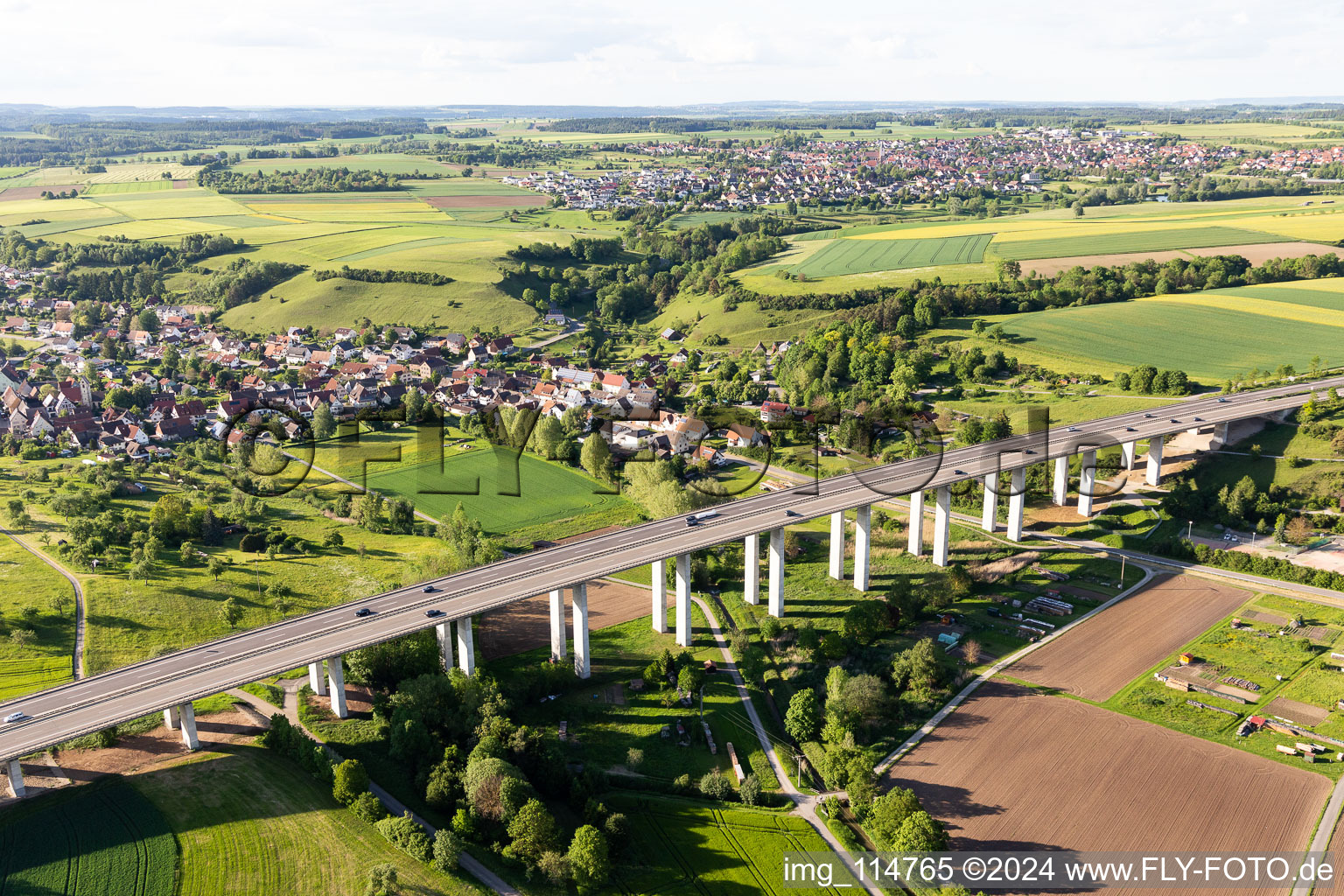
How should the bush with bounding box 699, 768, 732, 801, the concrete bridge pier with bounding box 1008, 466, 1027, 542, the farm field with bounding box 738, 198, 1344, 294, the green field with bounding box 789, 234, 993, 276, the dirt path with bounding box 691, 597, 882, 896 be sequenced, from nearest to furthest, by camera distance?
the dirt path with bounding box 691, 597, 882, 896, the bush with bounding box 699, 768, 732, 801, the concrete bridge pier with bounding box 1008, 466, 1027, 542, the farm field with bounding box 738, 198, 1344, 294, the green field with bounding box 789, 234, 993, 276

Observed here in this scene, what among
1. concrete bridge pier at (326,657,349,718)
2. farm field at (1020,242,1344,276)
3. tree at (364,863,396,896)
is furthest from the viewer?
farm field at (1020,242,1344,276)

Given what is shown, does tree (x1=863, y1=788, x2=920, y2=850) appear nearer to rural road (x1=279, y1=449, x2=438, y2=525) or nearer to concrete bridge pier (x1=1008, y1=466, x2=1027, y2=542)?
concrete bridge pier (x1=1008, y1=466, x2=1027, y2=542)

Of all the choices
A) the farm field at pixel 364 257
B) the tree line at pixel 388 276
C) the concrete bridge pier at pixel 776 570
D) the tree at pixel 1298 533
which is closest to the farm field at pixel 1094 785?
the concrete bridge pier at pixel 776 570

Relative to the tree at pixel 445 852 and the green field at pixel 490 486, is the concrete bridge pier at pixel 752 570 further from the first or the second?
the tree at pixel 445 852

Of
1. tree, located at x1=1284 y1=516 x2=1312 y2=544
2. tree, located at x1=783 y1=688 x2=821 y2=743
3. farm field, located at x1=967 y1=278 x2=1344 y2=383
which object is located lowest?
tree, located at x1=783 y1=688 x2=821 y2=743

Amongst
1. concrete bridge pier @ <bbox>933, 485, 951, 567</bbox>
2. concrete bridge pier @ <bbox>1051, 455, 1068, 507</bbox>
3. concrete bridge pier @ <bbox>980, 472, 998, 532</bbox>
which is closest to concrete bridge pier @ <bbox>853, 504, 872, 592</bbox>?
concrete bridge pier @ <bbox>933, 485, 951, 567</bbox>

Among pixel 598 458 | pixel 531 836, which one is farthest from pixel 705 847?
pixel 598 458

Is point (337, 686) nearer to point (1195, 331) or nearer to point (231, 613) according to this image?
point (231, 613)

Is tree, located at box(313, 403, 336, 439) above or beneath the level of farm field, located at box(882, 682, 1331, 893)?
above
